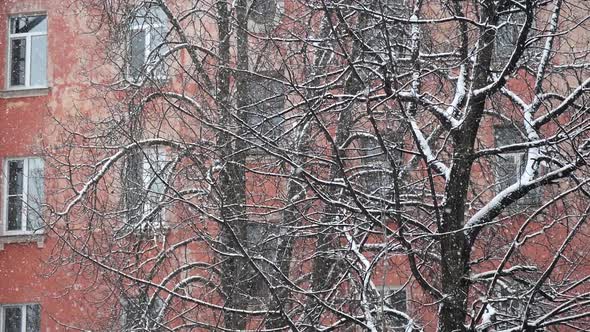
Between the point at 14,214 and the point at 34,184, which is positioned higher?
the point at 34,184

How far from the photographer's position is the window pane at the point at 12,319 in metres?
20.4

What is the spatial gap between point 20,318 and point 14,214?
Answer: 2.03 meters

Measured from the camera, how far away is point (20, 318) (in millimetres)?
20406

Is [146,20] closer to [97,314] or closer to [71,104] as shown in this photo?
[97,314]

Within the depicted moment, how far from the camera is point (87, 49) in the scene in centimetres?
1969

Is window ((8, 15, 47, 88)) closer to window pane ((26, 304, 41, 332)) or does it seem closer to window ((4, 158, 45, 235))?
window ((4, 158, 45, 235))

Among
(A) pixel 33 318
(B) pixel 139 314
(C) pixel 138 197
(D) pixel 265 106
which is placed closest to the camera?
(D) pixel 265 106

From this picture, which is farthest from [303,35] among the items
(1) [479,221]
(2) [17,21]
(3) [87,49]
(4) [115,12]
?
(2) [17,21]

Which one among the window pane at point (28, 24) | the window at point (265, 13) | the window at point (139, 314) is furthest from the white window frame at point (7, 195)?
the window at point (265, 13)

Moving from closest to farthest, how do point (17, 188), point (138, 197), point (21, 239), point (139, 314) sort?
point (139, 314) → point (138, 197) → point (21, 239) → point (17, 188)

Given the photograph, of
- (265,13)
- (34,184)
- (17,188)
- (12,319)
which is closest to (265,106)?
(265,13)

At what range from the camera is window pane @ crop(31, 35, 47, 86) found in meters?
21.3

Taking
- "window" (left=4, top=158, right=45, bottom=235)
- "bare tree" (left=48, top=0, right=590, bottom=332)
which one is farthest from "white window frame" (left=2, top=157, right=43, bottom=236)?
"bare tree" (left=48, top=0, right=590, bottom=332)

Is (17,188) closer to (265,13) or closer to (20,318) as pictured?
(20,318)
